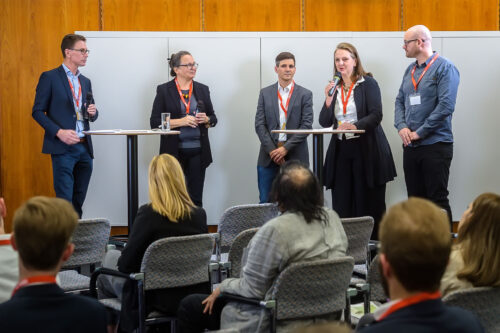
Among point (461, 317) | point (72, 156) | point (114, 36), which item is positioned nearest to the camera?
point (461, 317)

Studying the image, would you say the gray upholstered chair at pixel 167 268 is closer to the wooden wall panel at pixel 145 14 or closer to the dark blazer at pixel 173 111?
the dark blazer at pixel 173 111

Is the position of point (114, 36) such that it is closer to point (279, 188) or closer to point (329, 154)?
point (329, 154)

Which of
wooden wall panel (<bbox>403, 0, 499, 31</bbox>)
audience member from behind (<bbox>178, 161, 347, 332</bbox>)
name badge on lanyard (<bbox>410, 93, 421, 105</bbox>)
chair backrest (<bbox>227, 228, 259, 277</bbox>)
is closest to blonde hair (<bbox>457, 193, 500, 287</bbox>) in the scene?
audience member from behind (<bbox>178, 161, 347, 332</bbox>)

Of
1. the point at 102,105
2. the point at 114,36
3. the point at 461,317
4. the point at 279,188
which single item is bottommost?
the point at 461,317

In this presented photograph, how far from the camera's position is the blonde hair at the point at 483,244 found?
2.54 m

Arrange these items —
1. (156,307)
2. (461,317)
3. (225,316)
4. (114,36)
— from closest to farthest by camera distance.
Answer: (461,317), (225,316), (156,307), (114,36)

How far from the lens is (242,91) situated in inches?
293

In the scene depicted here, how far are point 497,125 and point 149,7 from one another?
12.9 feet

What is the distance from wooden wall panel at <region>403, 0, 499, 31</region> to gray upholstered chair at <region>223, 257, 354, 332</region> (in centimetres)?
542

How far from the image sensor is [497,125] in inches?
299

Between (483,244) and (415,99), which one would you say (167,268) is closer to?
(483,244)

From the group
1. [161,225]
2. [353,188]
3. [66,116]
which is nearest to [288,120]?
[353,188]

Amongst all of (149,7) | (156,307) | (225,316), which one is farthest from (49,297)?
(149,7)

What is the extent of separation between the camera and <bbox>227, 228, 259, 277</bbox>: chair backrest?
3652 millimetres
